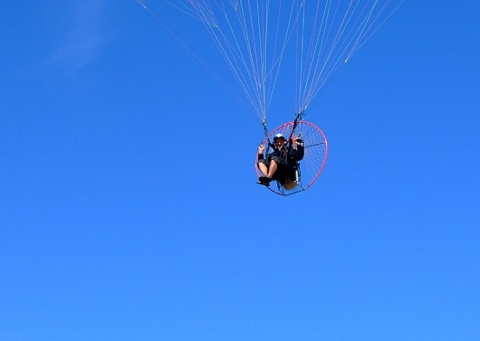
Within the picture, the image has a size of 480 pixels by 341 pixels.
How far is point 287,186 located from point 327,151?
1367 millimetres

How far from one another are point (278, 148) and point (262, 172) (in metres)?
0.75

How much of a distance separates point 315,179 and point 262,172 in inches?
52.6

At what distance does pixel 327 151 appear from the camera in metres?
27.7

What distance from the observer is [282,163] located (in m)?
27.9

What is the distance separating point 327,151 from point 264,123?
6.34 ft

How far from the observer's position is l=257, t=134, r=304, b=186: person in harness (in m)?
27.9

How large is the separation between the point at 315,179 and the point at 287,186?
2.52 feet

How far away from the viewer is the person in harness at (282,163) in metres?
27.9

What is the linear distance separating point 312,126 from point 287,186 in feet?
5.33

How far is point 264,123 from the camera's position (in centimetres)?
2867

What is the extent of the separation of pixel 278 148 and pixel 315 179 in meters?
1.26

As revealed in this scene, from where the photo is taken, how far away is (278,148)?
92.8 ft

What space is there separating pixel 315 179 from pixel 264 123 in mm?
2050

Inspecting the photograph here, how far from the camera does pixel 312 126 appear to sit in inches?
1110
